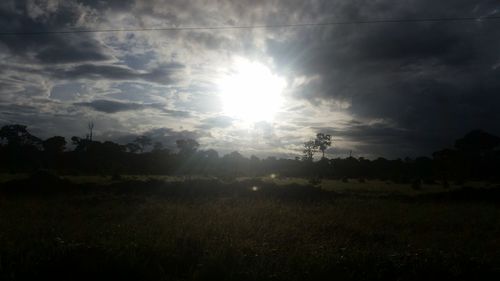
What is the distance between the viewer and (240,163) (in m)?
84.2

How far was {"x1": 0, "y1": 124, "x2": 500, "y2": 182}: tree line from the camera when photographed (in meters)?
63.4

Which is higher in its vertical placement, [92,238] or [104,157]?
[104,157]

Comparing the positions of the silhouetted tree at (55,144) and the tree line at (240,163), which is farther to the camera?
the silhouetted tree at (55,144)

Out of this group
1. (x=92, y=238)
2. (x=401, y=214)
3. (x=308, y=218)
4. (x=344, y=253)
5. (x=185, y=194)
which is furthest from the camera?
(x=185, y=194)

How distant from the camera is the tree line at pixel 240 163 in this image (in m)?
63.4

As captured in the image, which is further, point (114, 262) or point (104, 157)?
point (104, 157)

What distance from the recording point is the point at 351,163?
8131cm

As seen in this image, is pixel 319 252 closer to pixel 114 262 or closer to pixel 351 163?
pixel 114 262

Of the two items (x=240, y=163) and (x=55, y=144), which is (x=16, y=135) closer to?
(x=55, y=144)

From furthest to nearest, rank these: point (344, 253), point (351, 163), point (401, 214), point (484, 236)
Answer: point (351, 163)
point (401, 214)
point (484, 236)
point (344, 253)

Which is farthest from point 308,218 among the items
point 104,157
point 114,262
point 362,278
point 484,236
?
point 104,157

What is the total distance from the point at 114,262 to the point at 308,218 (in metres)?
8.73

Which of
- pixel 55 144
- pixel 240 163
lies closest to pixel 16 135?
pixel 55 144

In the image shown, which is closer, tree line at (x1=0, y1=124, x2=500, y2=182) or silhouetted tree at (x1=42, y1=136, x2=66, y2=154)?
tree line at (x1=0, y1=124, x2=500, y2=182)
